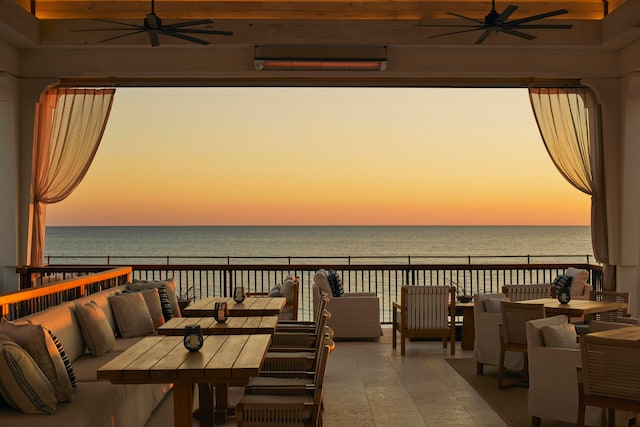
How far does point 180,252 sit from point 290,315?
111 ft

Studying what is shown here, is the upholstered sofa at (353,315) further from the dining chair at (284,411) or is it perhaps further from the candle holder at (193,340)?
the dining chair at (284,411)

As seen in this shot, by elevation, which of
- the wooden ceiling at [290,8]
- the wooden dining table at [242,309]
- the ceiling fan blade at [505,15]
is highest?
the wooden ceiling at [290,8]

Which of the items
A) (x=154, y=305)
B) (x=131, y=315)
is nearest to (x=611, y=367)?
(x=131, y=315)

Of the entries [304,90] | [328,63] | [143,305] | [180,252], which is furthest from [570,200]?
[143,305]

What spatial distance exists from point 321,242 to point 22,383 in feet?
132

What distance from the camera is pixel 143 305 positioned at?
7.52 m

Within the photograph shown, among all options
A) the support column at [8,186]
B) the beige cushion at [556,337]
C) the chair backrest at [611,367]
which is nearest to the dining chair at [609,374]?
the chair backrest at [611,367]

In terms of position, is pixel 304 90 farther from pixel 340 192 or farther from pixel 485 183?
pixel 485 183

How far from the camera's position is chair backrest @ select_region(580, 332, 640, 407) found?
4.48 m

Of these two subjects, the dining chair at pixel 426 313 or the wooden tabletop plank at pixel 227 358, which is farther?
the dining chair at pixel 426 313

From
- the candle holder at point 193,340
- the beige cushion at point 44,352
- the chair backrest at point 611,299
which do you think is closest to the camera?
the beige cushion at point 44,352

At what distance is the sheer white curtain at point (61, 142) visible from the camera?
9.96 metres

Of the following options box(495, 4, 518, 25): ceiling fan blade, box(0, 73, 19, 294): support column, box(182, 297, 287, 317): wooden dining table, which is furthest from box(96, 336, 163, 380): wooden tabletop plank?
box(0, 73, 19, 294): support column

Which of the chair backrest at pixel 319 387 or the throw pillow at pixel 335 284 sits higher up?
the throw pillow at pixel 335 284
